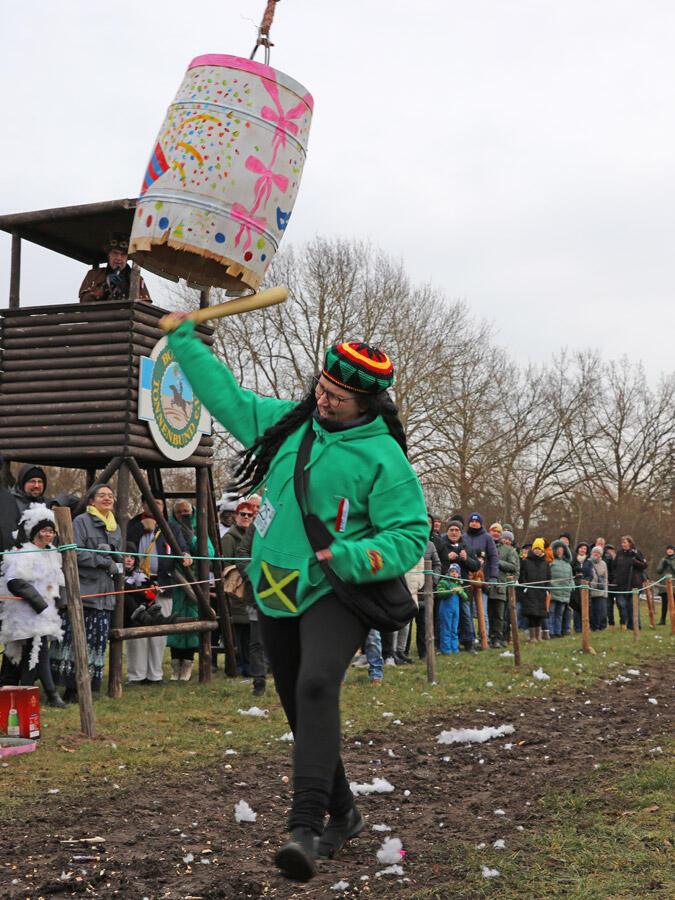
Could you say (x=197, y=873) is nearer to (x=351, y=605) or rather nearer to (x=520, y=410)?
(x=351, y=605)

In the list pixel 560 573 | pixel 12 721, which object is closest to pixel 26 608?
pixel 12 721

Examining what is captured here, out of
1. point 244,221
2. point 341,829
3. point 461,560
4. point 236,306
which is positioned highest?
point 244,221

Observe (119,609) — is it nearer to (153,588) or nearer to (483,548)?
(153,588)

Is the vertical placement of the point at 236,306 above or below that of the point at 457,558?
above

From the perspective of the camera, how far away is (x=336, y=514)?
3.97m

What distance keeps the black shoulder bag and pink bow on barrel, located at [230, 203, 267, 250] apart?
1.21 metres

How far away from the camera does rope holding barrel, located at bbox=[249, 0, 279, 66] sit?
486 cm

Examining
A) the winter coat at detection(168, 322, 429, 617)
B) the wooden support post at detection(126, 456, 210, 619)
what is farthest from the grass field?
the winter coat at detection(168, 322, 429, 617)

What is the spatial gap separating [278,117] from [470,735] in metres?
5.05

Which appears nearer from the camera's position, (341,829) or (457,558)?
(341,829)

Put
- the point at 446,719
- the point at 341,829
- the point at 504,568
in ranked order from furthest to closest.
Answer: the point at 504,568 → the point at 446,719 → the point at 341,829

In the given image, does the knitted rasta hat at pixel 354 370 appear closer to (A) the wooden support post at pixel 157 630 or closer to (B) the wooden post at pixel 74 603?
(B) the wooden post at pixel 74 603

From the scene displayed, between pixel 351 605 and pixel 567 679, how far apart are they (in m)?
8.46

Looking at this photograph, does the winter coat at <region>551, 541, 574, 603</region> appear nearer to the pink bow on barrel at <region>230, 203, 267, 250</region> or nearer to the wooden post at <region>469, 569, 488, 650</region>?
the wooden post at <region>469, 569, 488, 650</region>
